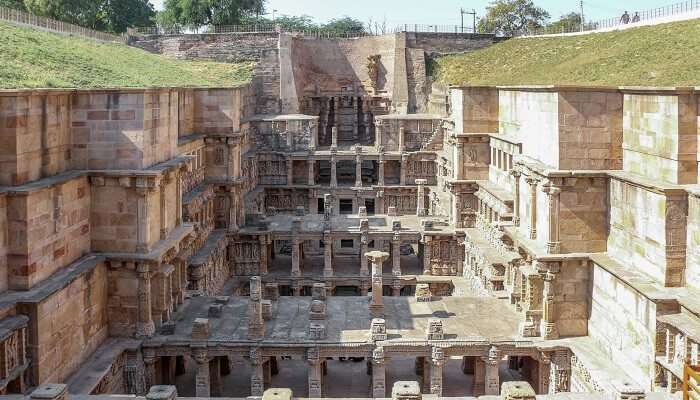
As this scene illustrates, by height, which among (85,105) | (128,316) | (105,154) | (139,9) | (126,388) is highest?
(139,9)

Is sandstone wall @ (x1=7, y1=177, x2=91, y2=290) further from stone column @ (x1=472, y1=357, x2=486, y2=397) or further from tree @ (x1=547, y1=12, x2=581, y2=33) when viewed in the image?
tree @ (x1=547, y1=12, x2=581, y2=33)

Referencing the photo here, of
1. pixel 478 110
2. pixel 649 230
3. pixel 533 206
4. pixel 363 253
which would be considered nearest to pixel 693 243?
pixel 649 230

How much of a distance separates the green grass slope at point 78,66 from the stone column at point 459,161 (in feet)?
48.2

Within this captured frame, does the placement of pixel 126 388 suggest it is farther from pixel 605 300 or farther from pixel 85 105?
pixel 605 300

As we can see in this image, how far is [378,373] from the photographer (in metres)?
22.6

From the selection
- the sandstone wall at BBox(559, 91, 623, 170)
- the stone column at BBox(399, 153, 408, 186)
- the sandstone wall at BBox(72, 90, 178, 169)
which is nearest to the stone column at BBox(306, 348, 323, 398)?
the sandstone wall at BBox(72, 90, 178, 169)

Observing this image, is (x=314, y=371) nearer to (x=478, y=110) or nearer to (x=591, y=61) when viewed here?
(x=478, y=110)

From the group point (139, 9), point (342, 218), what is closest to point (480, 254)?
point (342, 218)

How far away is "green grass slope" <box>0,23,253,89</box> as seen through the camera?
1084 inches

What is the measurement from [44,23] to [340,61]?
23.9 m

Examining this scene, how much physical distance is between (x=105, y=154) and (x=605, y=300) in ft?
44.0

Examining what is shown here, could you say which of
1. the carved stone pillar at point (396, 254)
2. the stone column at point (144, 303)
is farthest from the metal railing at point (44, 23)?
the stone column at point (144, 303)

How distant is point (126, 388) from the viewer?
2116 cm

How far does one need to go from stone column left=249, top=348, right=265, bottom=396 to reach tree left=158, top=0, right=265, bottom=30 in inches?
2106
